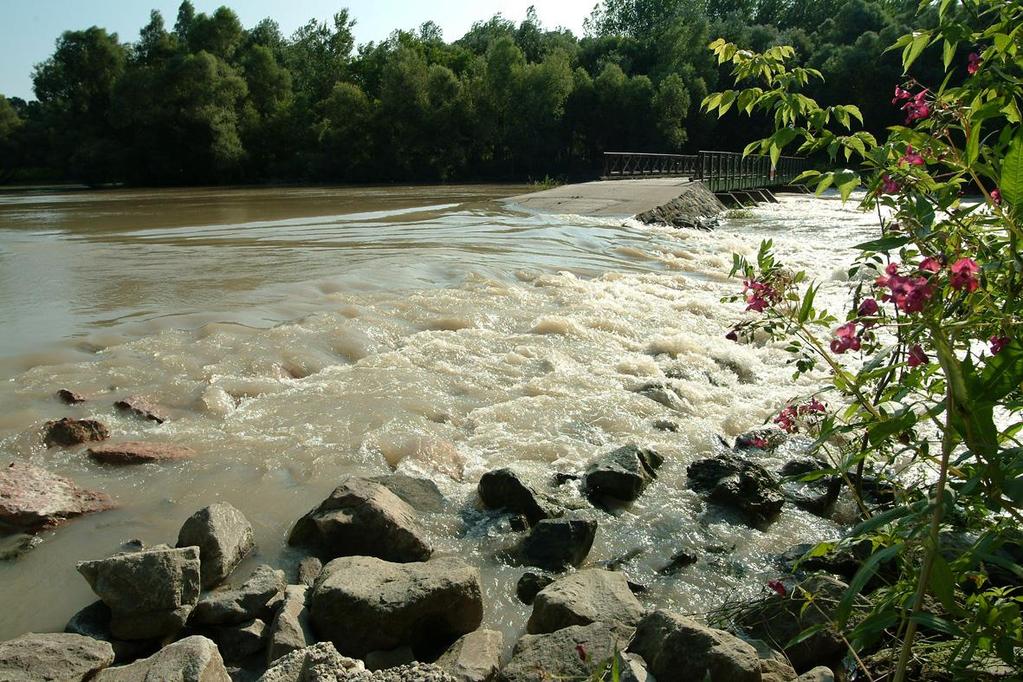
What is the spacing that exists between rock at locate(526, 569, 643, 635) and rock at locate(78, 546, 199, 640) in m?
1.31

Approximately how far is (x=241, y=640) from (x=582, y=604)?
1256 mm

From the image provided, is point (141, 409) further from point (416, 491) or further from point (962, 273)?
point (962, 273)

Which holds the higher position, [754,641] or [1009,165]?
[1009,165]

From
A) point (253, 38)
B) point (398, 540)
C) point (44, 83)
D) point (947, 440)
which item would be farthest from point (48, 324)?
point (44, 83)

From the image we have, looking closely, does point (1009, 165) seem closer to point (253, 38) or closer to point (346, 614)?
point (346, 614)

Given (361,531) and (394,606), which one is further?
(361,531)

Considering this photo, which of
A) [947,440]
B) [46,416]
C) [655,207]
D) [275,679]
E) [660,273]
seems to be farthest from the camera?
[655,207]

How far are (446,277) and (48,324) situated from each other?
4.38 metres

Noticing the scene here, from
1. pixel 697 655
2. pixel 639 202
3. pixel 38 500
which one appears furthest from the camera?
pixel 639 202

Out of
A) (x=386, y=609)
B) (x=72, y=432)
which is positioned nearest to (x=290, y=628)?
(x=386, y=609)

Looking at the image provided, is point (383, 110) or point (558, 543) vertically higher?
point (383, 110)

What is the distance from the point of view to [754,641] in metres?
2.90

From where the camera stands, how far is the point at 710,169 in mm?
26953

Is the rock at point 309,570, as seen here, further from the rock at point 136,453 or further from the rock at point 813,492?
the rock at point 813,492
